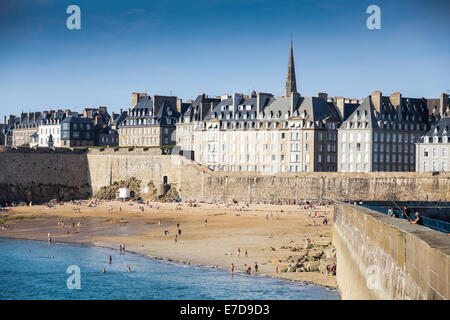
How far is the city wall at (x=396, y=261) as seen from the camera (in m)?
8.56

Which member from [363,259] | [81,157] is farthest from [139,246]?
[81,157]

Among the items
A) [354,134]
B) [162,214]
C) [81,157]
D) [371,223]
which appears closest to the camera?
[371,223]

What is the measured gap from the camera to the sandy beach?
33062 millimetres

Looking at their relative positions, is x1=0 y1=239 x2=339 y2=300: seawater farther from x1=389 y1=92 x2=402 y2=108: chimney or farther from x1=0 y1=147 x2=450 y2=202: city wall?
x1=389 y1=92 x2=402 y2=108: chimney

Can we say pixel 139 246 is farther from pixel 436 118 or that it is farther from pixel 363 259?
pixel 436 118

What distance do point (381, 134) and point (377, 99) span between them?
10.1ft

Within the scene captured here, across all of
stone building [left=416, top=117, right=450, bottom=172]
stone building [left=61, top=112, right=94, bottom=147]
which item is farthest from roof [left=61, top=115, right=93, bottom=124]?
stone building [left=416, top=117, right=450, bottom=172]

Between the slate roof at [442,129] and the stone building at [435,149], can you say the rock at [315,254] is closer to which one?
the stone building at [435,149]

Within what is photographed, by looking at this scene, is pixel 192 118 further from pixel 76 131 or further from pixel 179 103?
pixel 76 131

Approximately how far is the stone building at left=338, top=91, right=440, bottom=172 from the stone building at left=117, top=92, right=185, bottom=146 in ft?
79.3

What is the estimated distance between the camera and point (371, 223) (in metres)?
14.4
